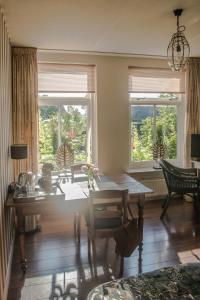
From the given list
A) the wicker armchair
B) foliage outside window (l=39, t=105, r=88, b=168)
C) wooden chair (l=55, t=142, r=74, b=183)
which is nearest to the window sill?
the wicker armchair

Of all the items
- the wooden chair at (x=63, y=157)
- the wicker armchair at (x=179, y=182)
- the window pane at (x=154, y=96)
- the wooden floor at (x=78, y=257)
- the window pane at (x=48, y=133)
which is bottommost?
the wooden floor at (x=78, y=257)

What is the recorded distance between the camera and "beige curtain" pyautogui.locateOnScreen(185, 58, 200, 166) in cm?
504

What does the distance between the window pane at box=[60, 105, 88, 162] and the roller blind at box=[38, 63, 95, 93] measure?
1.05 ft

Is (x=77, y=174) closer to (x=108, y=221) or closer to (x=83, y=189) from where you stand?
(x=83, y=189)

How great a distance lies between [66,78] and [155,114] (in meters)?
1.80

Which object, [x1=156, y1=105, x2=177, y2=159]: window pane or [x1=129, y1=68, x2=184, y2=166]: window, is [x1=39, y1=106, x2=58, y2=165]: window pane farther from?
[x1=156, y1=105, x2=177, y2=159]: window pane

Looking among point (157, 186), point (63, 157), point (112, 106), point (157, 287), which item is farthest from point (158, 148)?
point (157, 287)

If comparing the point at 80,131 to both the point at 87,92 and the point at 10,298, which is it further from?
the point at 10,298

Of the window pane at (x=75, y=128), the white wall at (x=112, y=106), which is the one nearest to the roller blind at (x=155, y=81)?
the white wall at (x=112, y=106)

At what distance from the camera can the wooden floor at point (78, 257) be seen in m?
2.57

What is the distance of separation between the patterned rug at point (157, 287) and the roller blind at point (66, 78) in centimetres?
347

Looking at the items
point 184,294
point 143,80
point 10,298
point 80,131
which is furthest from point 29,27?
point 184,294

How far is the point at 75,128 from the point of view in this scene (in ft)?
15.7

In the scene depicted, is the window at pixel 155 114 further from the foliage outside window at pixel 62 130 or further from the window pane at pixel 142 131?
the foliage outside window at pixel 62 130
